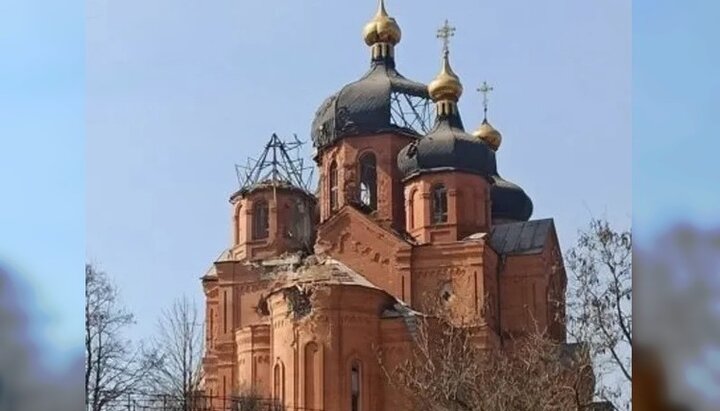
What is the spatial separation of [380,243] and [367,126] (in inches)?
34.1

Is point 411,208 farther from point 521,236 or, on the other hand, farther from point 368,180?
point 521,236

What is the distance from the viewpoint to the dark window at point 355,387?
772cm

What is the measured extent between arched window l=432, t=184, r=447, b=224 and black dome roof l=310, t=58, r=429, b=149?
50cm

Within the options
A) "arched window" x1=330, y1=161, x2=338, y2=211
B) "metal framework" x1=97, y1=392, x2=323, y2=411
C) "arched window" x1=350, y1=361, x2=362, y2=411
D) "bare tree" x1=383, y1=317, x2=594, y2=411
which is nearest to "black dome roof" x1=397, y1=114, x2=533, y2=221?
"arched window" x1=330, y1=161, x2=338, y2=211

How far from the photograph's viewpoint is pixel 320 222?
8.47 metres

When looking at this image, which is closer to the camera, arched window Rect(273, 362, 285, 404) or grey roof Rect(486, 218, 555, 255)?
grey roof Rect(486, 218, 555, 255)

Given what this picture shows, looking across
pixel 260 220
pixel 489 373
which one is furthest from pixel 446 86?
pixel 489 373

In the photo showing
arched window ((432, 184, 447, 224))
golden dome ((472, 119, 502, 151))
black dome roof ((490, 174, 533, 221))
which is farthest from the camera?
arched window ((432, 184, 447, 224))

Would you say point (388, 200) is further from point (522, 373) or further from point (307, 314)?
point (522, 373)

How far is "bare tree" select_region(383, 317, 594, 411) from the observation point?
5.82 m

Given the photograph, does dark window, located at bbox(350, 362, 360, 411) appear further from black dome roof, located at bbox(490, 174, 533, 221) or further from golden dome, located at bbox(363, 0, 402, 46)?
golden dome, located at bbox(363, 0, 402, 46)

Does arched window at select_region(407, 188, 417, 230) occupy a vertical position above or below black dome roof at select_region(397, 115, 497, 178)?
below

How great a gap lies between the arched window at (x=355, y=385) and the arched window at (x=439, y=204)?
44.8 inches
